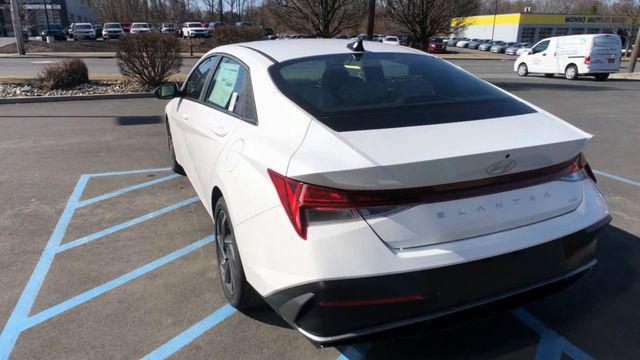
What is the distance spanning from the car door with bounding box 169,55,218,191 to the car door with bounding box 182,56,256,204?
0.46ft

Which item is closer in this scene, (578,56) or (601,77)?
(578,56)

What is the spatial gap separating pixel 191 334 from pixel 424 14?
15.5m

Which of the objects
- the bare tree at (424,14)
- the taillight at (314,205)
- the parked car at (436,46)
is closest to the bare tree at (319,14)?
the bare tree at (424,14)

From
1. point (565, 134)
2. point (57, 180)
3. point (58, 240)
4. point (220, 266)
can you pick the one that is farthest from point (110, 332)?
point (57, 180)

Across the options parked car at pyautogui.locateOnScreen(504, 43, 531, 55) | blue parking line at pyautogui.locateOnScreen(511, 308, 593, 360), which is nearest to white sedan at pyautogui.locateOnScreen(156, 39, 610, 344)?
blue parking line at pyautogui.locateOnScreen(511, 308, 593, 360)

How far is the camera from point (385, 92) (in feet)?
9.75

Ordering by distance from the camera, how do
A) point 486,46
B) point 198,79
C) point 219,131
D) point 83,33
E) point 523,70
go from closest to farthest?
point 219,131 < point 198,79 < point 523,70 < point 83,33 < point 486,46

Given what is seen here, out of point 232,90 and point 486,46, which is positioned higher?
point 232,90

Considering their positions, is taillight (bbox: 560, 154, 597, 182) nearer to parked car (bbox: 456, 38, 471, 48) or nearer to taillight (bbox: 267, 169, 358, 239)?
taillight (bbox: 267, 169, 358, 239)

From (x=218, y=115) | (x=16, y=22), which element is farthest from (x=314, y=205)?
(x=16, y=22)

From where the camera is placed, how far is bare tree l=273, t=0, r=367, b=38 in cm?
1552

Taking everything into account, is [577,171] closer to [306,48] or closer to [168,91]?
[306,48]

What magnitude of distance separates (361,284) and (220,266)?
1.50 meters

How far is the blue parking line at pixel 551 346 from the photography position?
263cm
